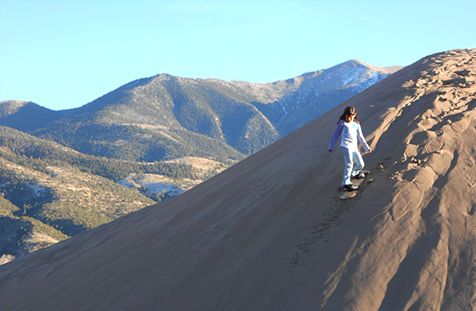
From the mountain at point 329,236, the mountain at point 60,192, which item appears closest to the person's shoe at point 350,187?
the mountain at point 329,236

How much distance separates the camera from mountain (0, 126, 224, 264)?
10331 cm

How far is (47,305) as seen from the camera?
15.5 meters

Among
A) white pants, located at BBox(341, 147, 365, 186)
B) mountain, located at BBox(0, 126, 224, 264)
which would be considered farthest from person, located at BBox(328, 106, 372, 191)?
mountain, located at BBox(0, 126, 224, 264)

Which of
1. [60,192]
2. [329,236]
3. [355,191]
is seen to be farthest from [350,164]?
[60,192]

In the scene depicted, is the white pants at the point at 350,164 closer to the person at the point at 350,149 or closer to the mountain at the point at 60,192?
the person at the point at 350,149

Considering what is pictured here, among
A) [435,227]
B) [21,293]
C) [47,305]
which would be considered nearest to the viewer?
[435,227]

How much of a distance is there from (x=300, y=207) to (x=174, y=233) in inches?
169

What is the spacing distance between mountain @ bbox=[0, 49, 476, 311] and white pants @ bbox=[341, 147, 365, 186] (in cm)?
33

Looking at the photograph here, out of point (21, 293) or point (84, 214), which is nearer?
point (21, 293)

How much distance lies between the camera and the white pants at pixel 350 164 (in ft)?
39.3

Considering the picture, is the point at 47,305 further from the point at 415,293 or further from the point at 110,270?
the point at 415,293

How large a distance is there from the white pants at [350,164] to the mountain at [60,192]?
7736 centimetres

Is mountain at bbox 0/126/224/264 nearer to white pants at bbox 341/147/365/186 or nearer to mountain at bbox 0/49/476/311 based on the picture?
mountain at bbox 0/49/476/311

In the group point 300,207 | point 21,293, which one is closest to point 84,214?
point 21,293
